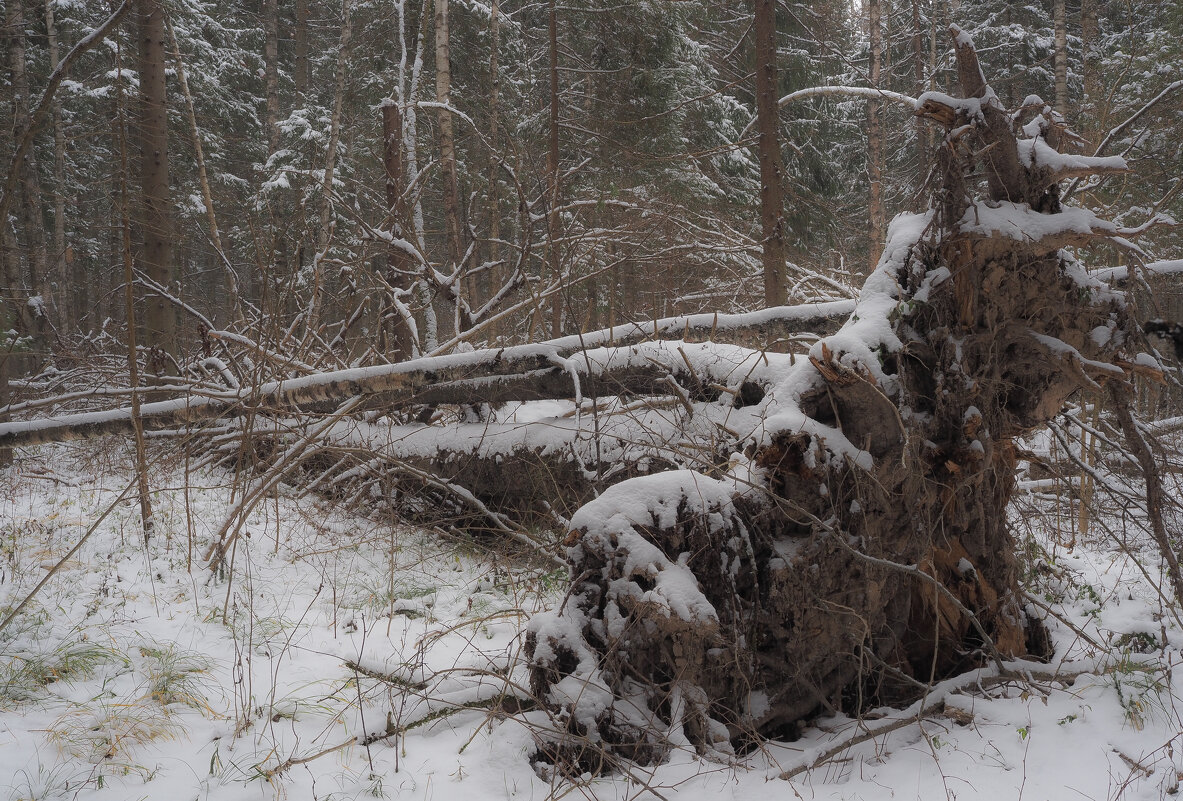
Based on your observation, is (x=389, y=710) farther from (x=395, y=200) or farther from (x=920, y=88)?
(x=920, y=88)

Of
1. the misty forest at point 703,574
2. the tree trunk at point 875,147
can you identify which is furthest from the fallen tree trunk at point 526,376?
the tree trunk at point 875,147

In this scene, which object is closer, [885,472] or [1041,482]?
[885,472]

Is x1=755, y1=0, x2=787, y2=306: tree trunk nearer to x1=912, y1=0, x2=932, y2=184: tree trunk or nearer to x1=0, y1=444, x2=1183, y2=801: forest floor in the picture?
x1=912, y1=0, x2=932, y2=184: tree trunk

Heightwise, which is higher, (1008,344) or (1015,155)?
(1015,155)

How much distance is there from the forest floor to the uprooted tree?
22cm

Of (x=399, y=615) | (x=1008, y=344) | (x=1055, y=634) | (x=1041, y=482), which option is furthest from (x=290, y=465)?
(x=1041, y=482)

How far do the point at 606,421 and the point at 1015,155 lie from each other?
9.89 feet

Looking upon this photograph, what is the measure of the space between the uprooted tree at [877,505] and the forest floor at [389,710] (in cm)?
22

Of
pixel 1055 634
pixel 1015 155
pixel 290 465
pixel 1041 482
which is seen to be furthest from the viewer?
pixel 1041 482

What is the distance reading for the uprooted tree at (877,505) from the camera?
9.70 feet

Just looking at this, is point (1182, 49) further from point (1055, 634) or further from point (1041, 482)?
point (1055, 634)

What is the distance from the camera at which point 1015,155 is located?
3543 mm

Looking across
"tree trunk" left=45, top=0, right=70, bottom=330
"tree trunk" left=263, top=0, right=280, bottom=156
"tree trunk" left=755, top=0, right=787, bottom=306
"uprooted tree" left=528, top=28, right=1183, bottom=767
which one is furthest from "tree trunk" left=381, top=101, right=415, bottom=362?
"tree trunk" left=263, top=0, right=280, bottom=156

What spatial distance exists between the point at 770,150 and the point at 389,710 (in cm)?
630
